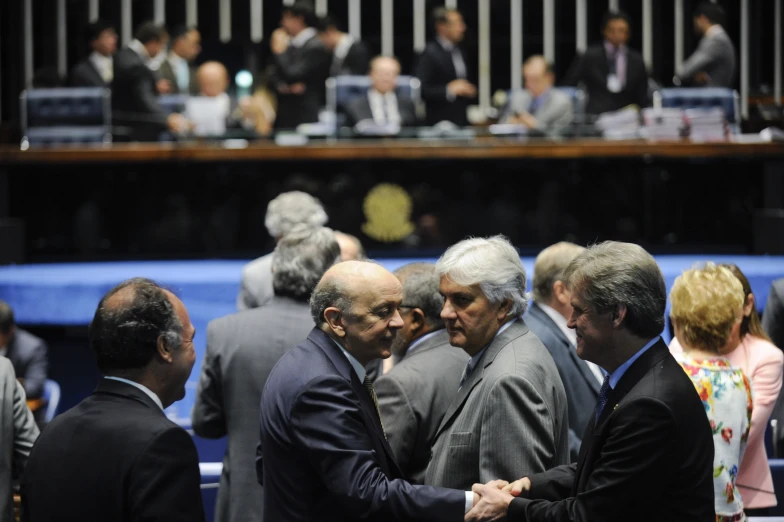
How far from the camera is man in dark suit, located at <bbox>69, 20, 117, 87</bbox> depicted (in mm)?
10023

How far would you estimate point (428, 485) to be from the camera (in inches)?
104

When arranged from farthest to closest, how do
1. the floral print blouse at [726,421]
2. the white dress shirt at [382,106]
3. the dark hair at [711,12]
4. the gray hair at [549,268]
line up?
the dark hair at [711,12], the white dress shirt at [382,106], the gray hair at [549,268], the floral print blouse at [726,421]

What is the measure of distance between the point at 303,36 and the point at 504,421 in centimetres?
784

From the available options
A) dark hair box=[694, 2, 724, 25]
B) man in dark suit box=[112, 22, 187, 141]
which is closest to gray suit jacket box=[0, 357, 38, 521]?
man in dark suit box=[112, 22, 187, 141]

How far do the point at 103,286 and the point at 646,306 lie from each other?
491 cm

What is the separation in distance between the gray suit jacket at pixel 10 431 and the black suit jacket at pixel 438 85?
6536mm

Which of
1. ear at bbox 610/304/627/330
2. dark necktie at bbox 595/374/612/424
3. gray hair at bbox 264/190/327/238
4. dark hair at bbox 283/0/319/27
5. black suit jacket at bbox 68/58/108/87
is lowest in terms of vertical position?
dark necktie at bbox 595/374/612/424

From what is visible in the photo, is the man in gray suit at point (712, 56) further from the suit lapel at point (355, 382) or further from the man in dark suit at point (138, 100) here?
the suit lapel at point (355, 382)

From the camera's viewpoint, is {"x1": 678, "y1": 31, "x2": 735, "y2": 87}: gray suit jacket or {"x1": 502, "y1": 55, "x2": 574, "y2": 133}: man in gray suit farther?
{"x1": 678, "y1": 31, "x2": 735, "y2": 87}: gray suit jacket

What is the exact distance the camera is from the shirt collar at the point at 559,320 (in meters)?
3.58

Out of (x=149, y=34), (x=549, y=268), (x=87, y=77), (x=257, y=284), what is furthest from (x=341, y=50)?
(x=549, y=268)

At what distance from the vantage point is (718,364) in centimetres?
294

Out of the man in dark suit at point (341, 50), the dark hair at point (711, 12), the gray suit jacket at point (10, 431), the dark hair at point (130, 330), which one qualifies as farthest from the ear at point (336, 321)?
the dark hair at point (711, 12)

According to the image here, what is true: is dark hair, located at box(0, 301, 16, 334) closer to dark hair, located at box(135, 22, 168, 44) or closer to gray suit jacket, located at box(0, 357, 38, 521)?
gray suit jacket, located at box(0, 357, 38, 521)
